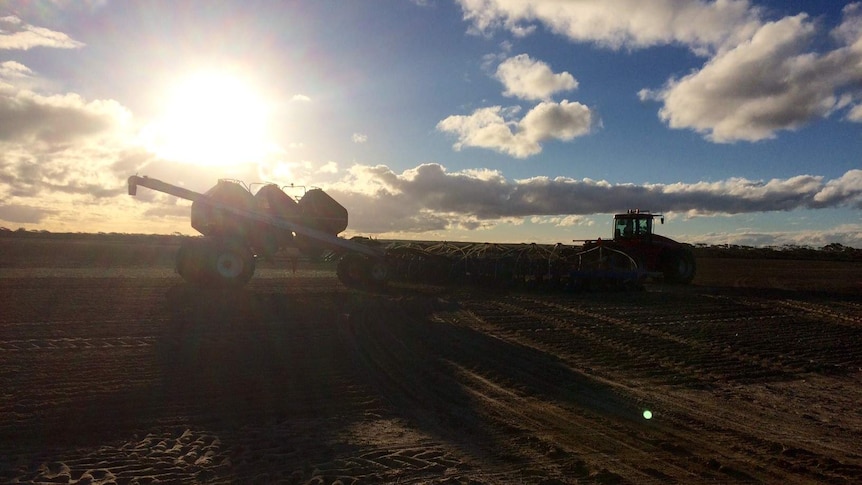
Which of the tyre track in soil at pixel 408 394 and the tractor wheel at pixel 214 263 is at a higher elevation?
the tractor wheel at pixel 214 263

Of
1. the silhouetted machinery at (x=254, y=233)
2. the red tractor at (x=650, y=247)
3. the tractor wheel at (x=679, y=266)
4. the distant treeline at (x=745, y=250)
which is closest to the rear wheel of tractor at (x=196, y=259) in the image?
the silhouetted machinery at (x=254, y=233)

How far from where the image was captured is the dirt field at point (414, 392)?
5.58 m

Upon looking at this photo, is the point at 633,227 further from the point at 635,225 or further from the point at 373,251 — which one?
the point at 373,251

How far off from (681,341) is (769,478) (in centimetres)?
677

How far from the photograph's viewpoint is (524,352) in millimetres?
10664

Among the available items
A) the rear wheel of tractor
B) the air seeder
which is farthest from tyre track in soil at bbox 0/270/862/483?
the air seeder

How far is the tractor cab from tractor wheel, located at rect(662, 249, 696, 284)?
4.00 ft

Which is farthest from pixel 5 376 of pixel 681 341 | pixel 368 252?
pixel 368 252

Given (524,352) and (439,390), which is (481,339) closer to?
(524,352)

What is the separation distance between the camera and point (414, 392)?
26.6 feet

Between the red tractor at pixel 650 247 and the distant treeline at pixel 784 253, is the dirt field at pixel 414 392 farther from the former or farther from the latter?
the distant treeline at pixel 784 253

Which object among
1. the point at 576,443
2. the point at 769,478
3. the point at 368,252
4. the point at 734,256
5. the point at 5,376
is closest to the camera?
the point at 769,478

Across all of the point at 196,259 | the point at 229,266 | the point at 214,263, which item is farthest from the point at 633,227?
the point at 196,259

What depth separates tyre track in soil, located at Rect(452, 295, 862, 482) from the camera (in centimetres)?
605
